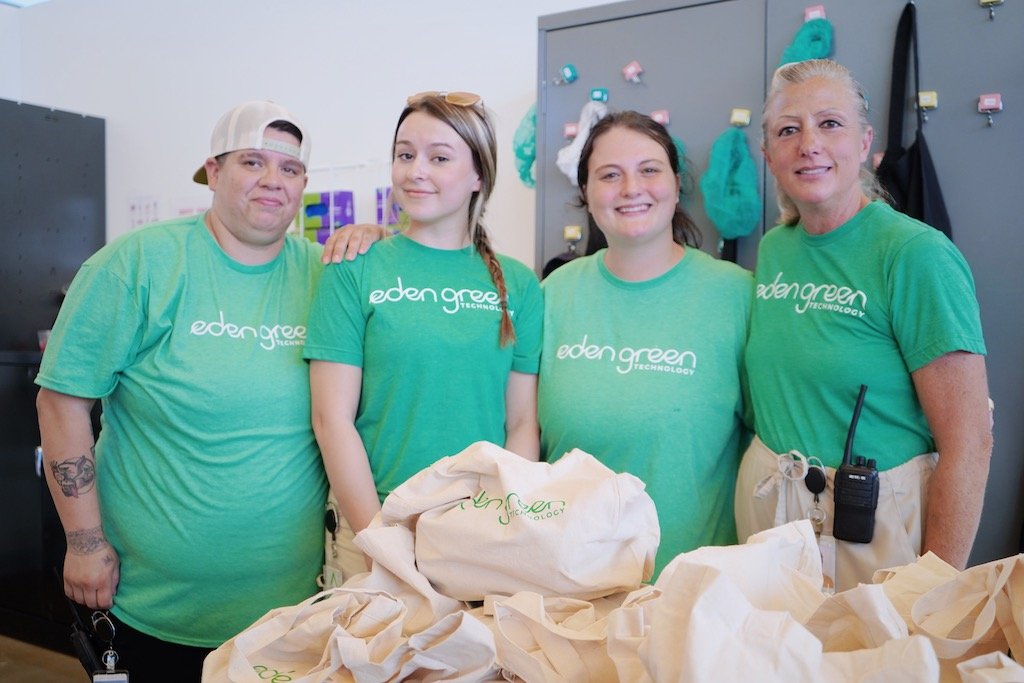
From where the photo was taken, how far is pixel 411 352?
1546 mm

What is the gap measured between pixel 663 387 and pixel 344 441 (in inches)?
24.5

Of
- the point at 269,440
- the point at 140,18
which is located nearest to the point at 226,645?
the point at 269,440

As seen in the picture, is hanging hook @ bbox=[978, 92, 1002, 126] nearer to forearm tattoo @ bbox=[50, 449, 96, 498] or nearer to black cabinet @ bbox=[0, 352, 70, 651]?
forearm tattoo @ bbox=[50, 449, 96, 498]

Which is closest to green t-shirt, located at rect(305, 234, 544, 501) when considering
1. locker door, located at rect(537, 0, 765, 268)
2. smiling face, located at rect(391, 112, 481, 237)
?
smiling face, located at rect(391, 112, 481, 237)

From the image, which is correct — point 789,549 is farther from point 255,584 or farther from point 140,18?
point 140,18

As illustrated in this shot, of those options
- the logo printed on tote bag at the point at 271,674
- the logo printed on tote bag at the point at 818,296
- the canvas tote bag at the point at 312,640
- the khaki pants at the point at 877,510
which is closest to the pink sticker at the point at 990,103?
the logo printed on tote bag at the point at 818,296

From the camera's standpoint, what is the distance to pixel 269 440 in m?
1.59

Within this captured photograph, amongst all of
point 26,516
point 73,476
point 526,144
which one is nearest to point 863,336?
point 73,476

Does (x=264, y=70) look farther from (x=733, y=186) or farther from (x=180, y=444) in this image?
(x=180, y=444)

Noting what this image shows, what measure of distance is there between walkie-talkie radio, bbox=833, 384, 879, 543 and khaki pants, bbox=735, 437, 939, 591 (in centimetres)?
3

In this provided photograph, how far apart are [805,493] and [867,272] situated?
1.42 ft

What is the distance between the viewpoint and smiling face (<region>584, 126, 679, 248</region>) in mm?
1669

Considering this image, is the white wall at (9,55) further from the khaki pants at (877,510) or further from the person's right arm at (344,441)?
the khaki pants at (877,510)

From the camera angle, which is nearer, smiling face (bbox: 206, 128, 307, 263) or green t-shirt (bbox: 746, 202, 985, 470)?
green t-shirt (bbox: 746, 202, 985, 470)
